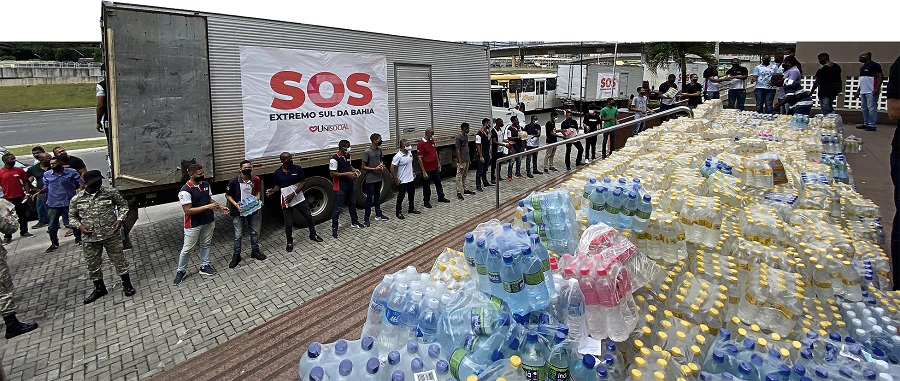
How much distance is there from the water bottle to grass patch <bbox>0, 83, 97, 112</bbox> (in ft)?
149

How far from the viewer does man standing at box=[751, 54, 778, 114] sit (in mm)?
12484

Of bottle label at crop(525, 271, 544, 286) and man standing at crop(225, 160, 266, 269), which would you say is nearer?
bottle label at crop(525, 271, 544, 286)

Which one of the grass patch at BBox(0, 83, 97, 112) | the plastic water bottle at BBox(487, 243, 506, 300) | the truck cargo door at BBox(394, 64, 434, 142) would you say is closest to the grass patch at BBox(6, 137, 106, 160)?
the truck cargo door at BBox(394, 64, 434, 142)

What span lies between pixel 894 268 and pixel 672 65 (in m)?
28.8

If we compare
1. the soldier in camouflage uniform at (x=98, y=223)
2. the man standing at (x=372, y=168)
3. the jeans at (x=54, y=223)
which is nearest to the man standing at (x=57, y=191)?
the jeans at (x=54, y=223)

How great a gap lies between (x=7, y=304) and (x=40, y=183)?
4921 mm

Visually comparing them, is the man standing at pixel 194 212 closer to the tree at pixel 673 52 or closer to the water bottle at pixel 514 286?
the water bottle at pixel 514 286

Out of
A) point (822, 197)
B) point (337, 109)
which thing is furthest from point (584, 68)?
point (822, 197)

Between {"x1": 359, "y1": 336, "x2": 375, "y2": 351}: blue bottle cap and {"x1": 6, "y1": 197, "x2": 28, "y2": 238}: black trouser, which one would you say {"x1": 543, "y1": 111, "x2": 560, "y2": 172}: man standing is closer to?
{"x1": 359, "y1": 336, "x2": 375, "y2": 351}: blue bottle cap

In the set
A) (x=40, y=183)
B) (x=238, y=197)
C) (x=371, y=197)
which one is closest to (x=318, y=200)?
(x=371, y=197)

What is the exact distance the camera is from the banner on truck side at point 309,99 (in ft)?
26.6

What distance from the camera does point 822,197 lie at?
5.07m

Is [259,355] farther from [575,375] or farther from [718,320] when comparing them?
[718,320]

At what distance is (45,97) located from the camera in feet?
122
